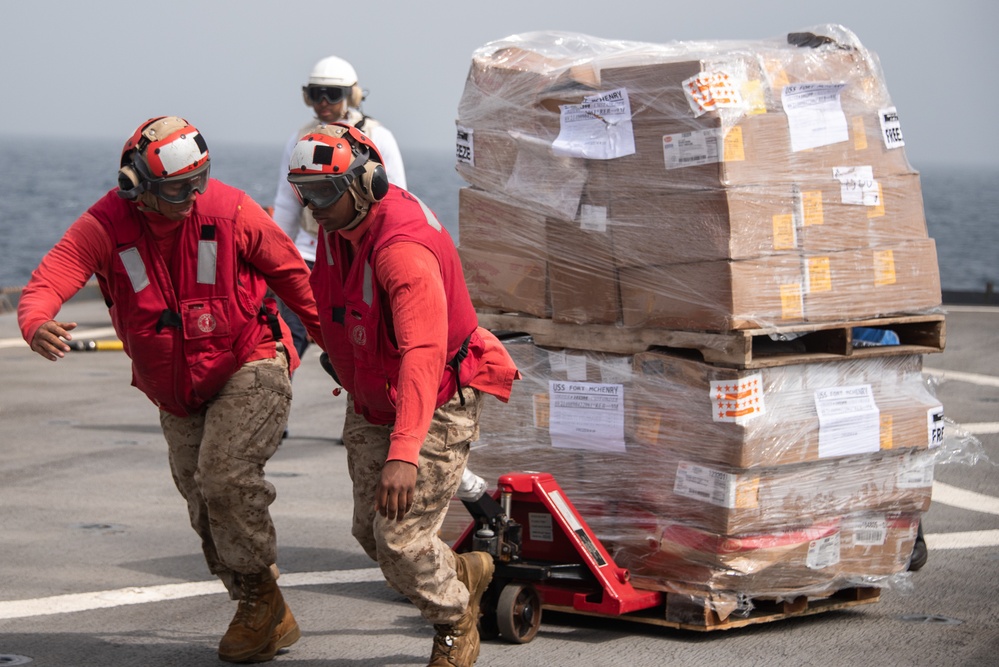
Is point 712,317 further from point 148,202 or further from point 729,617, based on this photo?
point 148,202

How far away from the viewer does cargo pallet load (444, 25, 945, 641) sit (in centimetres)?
539

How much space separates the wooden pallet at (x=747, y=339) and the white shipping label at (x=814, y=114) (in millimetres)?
741

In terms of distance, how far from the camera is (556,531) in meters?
5.63

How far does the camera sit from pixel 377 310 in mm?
4570

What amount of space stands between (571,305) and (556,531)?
0.94m

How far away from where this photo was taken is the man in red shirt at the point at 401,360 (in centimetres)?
426

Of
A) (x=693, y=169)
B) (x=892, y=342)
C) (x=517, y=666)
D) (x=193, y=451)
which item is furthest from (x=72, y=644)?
(x=892, y=342)

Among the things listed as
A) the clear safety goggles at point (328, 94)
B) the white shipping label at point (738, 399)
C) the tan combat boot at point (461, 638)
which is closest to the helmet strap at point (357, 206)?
the tan combat boot at point (461, 638)

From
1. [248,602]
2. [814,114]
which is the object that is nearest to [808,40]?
[814,114]

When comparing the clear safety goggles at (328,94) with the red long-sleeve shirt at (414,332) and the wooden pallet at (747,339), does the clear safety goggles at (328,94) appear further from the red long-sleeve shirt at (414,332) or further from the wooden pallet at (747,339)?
the red long-sleeve shirt at (414,332)

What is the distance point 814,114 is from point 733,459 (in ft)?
4.68

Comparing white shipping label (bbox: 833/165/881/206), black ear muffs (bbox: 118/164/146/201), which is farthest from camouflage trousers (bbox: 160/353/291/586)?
white shipping label (bbox: 833/165/881/206)

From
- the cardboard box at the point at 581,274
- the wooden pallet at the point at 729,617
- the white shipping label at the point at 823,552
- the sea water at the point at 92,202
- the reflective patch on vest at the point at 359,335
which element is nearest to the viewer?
the reflective patch on vest at the point at 359,335

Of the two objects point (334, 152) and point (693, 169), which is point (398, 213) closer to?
point (334, 152)
